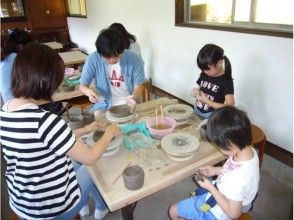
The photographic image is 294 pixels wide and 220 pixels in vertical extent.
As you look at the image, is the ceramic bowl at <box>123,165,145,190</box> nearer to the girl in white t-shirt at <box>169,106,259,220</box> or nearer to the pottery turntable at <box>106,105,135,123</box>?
the girl in white t-shirt at <box>169,106,259,220</box>

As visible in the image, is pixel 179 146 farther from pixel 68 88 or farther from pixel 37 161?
pixel 68 88

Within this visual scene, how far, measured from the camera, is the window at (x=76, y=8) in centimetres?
550

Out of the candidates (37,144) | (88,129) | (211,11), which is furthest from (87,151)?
(211,11)

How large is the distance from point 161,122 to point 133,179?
1.72ft

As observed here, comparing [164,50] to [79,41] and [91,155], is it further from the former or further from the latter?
[79,41]

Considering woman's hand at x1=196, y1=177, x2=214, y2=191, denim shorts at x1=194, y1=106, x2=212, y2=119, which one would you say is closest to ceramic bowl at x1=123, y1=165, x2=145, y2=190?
woman's hand at x1=196, y1=177, x2=214, y2=191

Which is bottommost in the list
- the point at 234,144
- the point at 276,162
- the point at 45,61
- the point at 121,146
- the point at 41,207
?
the point at 276,162

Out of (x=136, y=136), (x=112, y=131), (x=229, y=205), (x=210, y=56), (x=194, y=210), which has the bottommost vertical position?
(x=194, y=210)

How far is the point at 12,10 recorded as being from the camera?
6.09 m

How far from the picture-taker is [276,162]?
2057mm

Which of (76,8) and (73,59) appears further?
(76,8)

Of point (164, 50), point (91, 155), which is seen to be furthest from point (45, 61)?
point (164, 50)

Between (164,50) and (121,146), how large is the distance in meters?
2.05

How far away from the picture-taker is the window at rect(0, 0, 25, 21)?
19.7 ft
